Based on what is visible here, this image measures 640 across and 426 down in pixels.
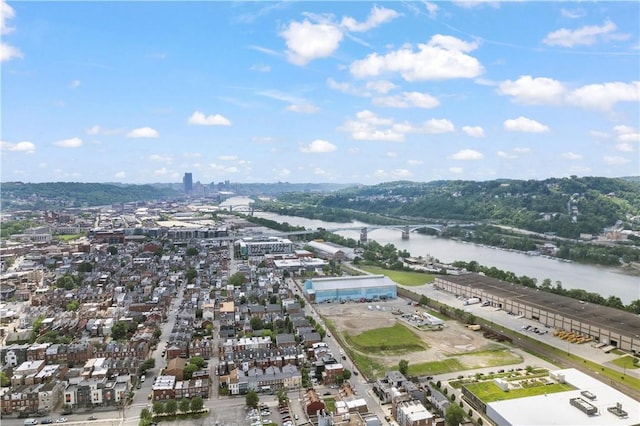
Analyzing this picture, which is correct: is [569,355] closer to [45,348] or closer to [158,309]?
[158,309]

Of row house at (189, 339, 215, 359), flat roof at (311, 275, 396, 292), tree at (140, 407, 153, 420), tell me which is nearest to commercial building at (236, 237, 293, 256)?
flat roof at (311, 275, 396, 292)

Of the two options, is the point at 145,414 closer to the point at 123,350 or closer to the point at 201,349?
the point at 201,349

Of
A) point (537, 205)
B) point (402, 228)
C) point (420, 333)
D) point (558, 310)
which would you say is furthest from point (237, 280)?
point (537, 205)

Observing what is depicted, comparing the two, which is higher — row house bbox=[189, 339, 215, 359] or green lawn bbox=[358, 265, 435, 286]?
green lawn bbox=[358, 265, 435, 286]

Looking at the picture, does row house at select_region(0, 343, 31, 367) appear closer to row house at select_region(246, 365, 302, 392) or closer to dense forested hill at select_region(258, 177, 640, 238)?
row house at select_region(246, 365, 302, 392)

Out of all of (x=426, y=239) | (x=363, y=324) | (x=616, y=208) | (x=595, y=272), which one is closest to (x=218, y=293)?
(x=363, y=324)

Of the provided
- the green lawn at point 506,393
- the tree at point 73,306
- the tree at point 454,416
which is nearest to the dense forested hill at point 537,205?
the green lawn at point 506,393
